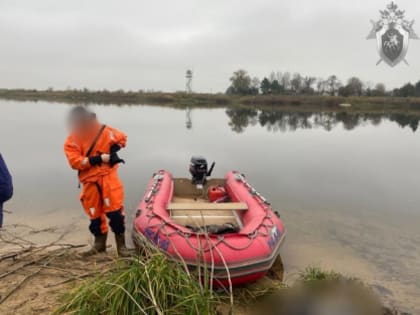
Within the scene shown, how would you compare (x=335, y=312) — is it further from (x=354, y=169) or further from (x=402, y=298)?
(x=354, y=169)

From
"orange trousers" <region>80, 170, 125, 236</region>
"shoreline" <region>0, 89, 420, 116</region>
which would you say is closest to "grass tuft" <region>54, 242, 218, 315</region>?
"orange trousers" <region>80, 170, 125, 236</region>

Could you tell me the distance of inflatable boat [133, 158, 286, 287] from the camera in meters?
3.16

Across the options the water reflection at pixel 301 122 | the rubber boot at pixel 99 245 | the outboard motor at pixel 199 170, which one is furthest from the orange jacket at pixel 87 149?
Answer: the water reflection at pixel 301 122

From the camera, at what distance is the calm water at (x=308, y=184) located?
184 inches

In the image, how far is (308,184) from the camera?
830cm

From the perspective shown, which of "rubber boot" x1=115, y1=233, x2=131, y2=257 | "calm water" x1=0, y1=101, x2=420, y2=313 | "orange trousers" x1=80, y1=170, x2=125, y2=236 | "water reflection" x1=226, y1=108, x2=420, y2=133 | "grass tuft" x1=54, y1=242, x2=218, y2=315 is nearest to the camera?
"grass tuft" x1=54, y1=242, x2=218, y2=315

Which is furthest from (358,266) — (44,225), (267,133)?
(267,133)

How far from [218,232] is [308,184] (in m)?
4.88

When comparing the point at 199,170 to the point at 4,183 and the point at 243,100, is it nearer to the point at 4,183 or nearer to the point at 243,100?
the point at 4,183

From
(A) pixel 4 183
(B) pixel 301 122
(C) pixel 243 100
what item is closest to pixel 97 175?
(A) pixel 4 183

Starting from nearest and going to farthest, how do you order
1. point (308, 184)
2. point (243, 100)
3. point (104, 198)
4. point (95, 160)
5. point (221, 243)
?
point (221, 243) → point (95, 160) → point (104, 198) → point (308, 184) → point (243, 100)

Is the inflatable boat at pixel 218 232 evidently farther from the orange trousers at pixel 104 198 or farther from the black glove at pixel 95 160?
the black glove at pixel 95 160

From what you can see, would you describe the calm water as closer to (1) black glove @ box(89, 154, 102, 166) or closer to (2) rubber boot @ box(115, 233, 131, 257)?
(1) black glove @ box(89, 154, 102, 166)

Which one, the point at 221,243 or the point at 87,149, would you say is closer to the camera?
the point at 221,243
